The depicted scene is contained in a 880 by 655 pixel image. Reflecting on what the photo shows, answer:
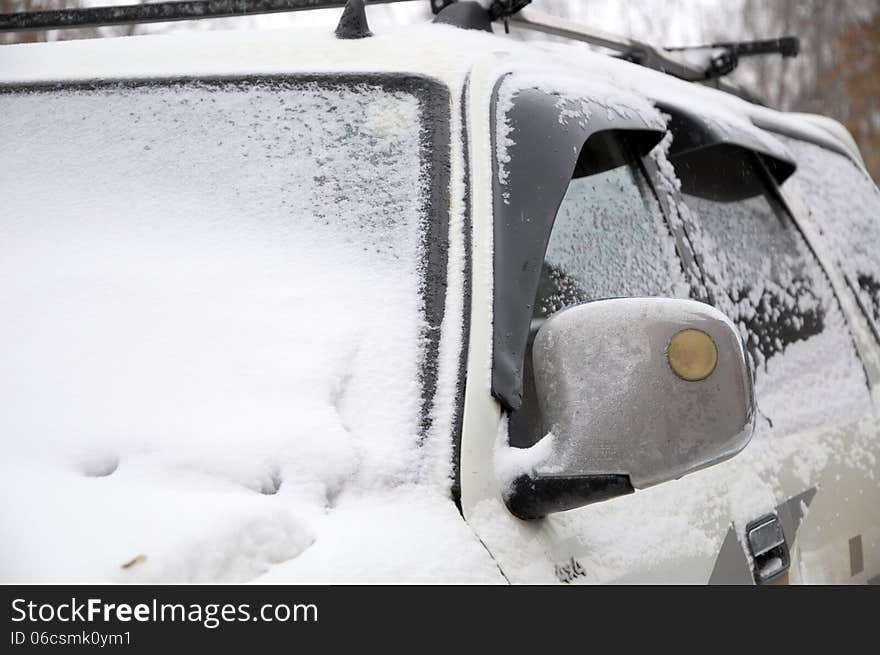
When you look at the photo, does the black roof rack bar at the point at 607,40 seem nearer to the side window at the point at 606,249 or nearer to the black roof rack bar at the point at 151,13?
the black roof rack bar at the point at 151,13

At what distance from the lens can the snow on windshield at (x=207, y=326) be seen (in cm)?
143

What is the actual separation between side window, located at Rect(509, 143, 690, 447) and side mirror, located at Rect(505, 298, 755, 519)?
24 centimetres

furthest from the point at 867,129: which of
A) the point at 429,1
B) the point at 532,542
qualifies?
the point at 532,542

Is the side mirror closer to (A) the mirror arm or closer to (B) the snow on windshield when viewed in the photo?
(A) the mirror arm

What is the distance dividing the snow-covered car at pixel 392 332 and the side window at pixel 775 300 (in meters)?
0.01

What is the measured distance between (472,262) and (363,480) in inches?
16.3

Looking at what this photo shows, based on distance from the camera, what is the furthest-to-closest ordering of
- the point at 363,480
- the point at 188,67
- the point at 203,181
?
1. the point at 188,67
2. the point at 203,181
3. the point at 363,480

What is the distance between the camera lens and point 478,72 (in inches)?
81.7

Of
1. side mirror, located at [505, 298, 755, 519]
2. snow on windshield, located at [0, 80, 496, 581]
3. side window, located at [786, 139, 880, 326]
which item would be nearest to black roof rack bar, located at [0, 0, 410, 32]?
snow on windshield, located at [0, 80, 496, 581]

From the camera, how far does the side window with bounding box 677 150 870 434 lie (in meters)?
2.54

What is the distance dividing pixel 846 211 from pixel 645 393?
7.31 feet

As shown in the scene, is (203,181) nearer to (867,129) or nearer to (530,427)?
(530,427)

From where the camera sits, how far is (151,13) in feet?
8.84

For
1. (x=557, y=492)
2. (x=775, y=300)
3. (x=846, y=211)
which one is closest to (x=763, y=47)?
(x=846, y=211)
